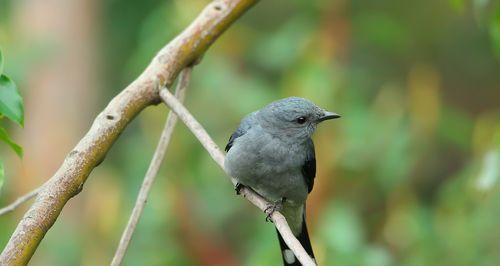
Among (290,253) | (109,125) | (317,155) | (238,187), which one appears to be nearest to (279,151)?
(238,187)

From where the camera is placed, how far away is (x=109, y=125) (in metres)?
3.55

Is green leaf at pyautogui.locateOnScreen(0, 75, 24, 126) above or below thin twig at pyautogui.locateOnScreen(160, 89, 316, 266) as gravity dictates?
above

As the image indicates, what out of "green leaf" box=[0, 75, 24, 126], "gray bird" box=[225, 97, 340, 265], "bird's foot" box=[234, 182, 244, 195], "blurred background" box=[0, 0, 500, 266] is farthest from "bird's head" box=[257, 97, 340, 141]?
"green leaf" box=[0, 75, 24, 126]

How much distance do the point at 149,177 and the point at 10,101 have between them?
0.95 m

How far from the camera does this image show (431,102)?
648 cm

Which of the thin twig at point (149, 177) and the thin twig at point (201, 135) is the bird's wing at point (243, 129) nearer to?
the thin twig at point (149, 177)

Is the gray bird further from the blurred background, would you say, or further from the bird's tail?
the blurred background

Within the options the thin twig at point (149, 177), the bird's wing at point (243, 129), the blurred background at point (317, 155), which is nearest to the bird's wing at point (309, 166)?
the bird's wing at point (243, 129)

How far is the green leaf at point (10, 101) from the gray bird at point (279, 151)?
1743 millimetres

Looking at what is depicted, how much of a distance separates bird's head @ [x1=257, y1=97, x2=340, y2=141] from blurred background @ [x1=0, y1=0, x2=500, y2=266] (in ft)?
3.36

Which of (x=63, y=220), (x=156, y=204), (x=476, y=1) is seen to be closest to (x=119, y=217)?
(x=156, y=204)

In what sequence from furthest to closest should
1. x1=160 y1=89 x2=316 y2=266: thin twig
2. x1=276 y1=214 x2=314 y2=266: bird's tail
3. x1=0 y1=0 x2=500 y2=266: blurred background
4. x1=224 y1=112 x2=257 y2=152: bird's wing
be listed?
x1=0 y1=0 x2=500 y2=266: blurred background
x1=276 y1=214 x2=314 y2=266: bird's tail
x1=224 y1=112 x2=257 y2=152: bird's wing
x1=160 y1=89 x2=316 y2=266: thin twig

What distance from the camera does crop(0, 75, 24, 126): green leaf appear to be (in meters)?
3.03

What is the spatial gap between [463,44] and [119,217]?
5.21m
